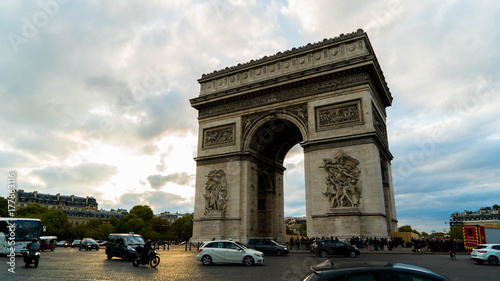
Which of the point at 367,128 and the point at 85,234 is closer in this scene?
the point at 367,128

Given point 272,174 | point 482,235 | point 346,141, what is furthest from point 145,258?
point 482,235

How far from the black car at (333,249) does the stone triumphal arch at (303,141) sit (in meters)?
3.37

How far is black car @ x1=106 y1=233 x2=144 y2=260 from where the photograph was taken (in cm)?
1695

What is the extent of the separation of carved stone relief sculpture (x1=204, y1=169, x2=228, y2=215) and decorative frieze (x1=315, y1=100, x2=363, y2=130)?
32.3 ft

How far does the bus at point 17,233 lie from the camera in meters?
18.8

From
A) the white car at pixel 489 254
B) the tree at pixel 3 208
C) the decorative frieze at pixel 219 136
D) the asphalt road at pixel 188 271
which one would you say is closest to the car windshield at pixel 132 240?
the asphalt road at pixel 188 271

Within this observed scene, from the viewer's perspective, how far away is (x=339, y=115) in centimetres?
2569

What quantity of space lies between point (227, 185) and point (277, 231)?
812cm

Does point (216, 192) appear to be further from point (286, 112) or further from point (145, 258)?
point (145, 258)

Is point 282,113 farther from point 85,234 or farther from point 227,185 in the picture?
point 85,234

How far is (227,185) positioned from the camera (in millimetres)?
29047

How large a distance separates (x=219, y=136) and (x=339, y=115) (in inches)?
460

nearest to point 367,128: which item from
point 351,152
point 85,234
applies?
point 351,152

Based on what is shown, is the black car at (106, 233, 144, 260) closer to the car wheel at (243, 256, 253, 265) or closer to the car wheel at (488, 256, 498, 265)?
the car wheel at (243, 256, 253, 265)
